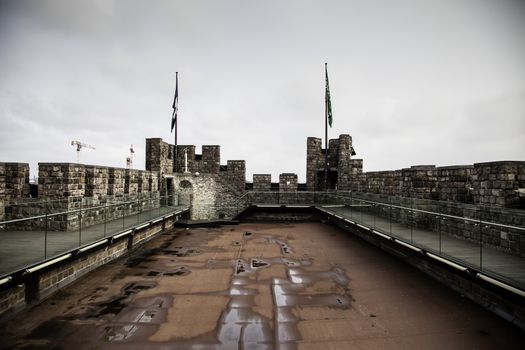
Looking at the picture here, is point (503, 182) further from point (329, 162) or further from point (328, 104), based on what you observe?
point (328, 104)

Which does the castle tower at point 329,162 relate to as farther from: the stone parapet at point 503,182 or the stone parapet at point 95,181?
the stone parapet at point 95,181

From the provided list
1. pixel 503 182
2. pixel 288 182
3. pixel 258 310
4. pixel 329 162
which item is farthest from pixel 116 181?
pixel 329 162

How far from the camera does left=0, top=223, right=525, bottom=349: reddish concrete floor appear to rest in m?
3.77

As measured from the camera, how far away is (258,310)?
4.67 meters

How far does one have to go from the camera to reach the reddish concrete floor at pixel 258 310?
12.4 feet

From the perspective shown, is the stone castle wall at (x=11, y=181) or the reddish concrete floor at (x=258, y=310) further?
the stone castle wall at (x=11, y=181)

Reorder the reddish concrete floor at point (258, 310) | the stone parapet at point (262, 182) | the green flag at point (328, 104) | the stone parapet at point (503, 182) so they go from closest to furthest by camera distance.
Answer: the reddish concrete floor at point (258, 310)
the stone parapet at point (503, 182)
the stone parapet at point (262, 182)
the green flag at point (328, 104)

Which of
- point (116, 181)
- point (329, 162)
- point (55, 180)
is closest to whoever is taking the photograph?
point (55, 180)

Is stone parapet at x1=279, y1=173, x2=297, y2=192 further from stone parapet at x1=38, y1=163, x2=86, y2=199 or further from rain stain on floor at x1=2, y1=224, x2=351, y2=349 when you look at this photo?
stone parapet at x1=38, y1=163, x2=86, y2=199

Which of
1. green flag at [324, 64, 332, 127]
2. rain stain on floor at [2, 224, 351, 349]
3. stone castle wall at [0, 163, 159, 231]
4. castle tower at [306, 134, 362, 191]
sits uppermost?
green flag at [324, 64, 332, 127]

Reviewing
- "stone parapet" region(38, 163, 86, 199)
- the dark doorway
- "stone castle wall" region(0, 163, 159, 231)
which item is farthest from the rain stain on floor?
the dark doorway

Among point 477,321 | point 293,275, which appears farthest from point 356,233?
point 477,321

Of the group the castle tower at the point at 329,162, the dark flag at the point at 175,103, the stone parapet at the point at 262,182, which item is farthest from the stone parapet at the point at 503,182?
the dark flag at the point at 175,103

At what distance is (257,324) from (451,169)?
7302 millimetres
